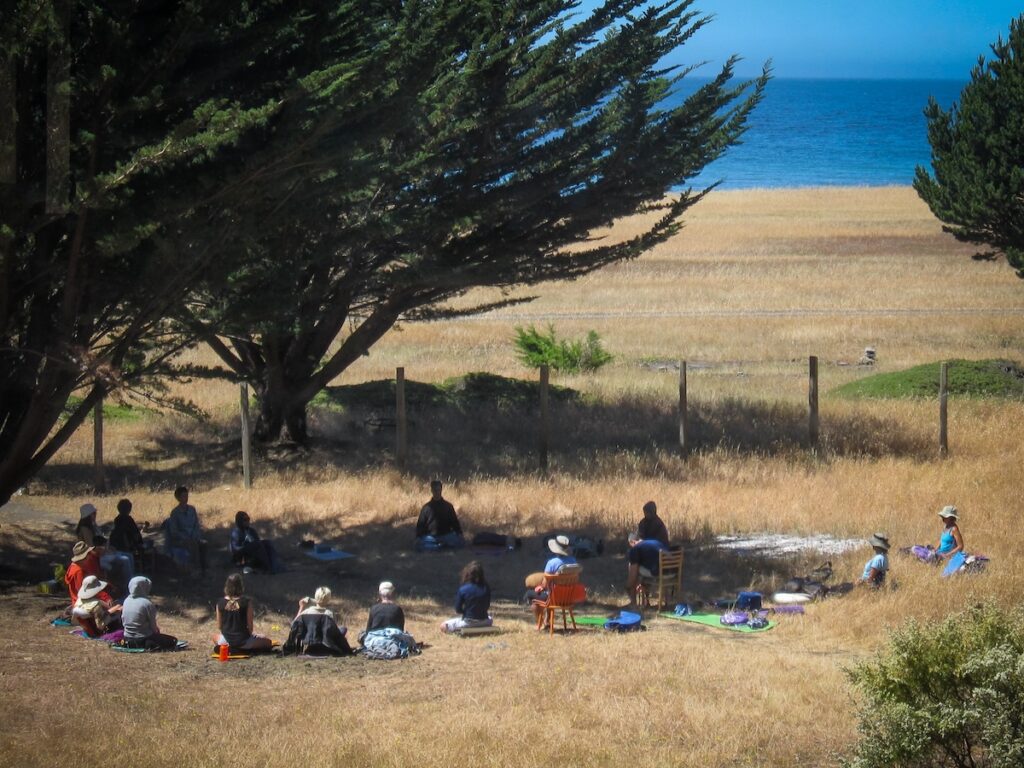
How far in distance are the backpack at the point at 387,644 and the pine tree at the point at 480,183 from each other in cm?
539

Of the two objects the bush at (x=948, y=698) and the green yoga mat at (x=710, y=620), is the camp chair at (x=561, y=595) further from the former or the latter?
the bush at (x=948, y=698)

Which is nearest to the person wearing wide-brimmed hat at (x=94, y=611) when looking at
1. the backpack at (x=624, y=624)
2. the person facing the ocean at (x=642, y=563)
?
the backpack at (x=624, y=624)

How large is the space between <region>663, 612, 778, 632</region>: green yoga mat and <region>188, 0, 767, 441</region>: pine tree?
6355 mm

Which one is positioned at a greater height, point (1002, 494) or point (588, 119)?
point (588, 119)

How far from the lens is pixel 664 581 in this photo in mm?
13789

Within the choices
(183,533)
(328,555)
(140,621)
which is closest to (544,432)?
(328,555)

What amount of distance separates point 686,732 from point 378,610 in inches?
154

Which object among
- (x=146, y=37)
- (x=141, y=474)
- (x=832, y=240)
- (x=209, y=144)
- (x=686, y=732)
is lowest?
(x=686, y=732)

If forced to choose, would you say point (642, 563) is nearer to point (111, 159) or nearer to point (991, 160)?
point (111, 159)

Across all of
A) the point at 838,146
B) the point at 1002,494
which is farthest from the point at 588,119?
the point at 838,146

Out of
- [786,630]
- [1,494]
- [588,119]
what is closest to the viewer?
[786,630]

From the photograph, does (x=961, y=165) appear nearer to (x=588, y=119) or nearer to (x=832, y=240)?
(x=588, y=119)

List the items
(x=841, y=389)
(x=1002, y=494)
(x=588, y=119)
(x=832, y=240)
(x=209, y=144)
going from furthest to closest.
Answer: (x=832, y=240) < (x=841, y=389) < (x=588, y=119) < (x=1002, y=494) < (x=209, y=144)

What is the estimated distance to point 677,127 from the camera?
20297mm
